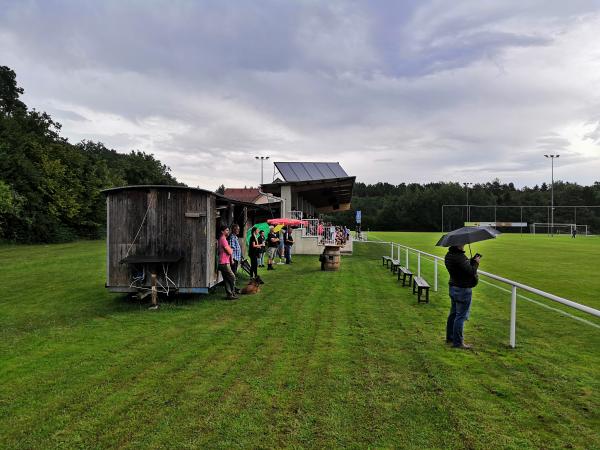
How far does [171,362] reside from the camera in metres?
5.70

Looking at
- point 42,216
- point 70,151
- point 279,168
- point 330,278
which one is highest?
point 70,151

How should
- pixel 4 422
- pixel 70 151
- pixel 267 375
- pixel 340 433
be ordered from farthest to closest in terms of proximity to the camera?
pixel 70 151 → pixel 267 375 → pixel 4 422 → pixel 340 433

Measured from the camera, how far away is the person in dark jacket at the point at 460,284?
612 cm

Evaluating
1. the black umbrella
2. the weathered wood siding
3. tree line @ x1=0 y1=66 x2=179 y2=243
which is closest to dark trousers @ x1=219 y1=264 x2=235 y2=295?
the weathered wood siding

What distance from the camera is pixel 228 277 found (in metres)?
10.4

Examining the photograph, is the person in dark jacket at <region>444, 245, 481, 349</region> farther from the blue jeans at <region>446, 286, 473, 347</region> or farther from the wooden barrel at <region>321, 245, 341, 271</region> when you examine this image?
the wooden barrel at <region>321, 245, 341, 271</region>

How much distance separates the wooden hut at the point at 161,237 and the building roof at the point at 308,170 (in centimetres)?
1598

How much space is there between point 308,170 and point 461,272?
→ 2554 centimetres

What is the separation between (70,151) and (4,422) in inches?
1739

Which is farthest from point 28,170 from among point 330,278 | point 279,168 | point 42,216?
point 330,278

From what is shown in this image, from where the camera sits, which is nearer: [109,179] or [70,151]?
[70,151]

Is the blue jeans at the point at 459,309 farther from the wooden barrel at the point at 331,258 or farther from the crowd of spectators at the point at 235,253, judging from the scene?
the wooden barrel at the point at 331,258

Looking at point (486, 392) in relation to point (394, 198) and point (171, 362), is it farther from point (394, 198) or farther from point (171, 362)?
point (394, 198)

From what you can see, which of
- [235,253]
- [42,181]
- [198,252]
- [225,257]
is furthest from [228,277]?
[42,181]
